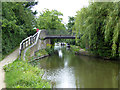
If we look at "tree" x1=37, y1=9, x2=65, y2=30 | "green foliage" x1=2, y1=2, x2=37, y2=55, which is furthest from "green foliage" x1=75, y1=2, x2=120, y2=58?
"tree" x1=37, y1=9, x2=65, y2=30

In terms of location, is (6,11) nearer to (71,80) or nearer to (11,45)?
(11,45)

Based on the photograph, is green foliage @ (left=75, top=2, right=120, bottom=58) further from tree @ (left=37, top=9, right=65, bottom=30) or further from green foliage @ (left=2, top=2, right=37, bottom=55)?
tree @ (left=37, top=9, right=65, bottom=30)

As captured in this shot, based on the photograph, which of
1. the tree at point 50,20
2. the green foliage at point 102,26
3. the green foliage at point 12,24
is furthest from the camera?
the tree at point 50,20

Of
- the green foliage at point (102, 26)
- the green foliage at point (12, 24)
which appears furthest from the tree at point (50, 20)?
the green foliage at point (102, 26)

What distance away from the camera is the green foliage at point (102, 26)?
9.44m

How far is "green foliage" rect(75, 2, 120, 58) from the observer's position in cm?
944

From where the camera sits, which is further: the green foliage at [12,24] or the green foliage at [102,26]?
the green foliage at [12,24]

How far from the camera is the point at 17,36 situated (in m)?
13.6

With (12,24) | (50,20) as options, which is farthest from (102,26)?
(50,20)

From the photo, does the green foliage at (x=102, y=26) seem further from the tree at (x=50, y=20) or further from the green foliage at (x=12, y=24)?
the tree at (x=50, y=20)

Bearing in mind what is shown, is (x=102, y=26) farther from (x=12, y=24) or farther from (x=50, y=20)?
(x=50, y=20)

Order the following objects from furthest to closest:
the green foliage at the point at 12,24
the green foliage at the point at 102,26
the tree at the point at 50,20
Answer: the tree at the point at 50,20 < the green foliage at the point at 12,24 < the green foliage at the point at 102,26

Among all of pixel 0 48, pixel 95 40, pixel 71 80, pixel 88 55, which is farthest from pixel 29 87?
pixel 88 55

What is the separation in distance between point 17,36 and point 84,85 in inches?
375
